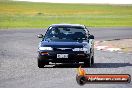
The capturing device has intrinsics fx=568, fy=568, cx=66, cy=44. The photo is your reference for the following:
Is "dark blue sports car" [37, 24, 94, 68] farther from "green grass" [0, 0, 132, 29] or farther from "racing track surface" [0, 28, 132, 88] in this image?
"green grass" [0, 0, 132, 29]

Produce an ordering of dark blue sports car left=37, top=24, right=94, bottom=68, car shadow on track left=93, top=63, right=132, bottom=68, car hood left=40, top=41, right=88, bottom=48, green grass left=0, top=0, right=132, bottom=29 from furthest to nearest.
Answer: green grass left=0, top=0, right=132, bottom=29 → car shadow on track left=93, top=63, right=132, bottom=68 → car hood left=40, top=41, right=88, bottom=48 → dark blue sports car left=37, top=24, right=94, bottom=68

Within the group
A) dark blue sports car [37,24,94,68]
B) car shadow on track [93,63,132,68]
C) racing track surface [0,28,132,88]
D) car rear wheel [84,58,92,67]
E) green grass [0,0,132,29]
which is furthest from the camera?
green grass [0,0,132,29]

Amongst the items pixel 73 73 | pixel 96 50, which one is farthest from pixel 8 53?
pixel 73 73

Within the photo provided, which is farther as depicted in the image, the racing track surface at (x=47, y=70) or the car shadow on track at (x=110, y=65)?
the car shadow on track at (x=110, y=65)

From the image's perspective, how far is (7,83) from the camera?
1479 cm

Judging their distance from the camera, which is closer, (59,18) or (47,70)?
(47,70)

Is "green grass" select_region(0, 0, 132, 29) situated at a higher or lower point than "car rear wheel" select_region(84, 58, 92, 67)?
lower

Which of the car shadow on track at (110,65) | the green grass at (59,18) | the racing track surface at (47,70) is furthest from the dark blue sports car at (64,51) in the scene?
the green grass at (59,18)

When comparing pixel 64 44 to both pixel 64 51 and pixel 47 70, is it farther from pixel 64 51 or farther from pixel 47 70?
pixel 47 70

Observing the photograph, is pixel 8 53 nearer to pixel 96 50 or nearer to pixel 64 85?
pixel 96 50

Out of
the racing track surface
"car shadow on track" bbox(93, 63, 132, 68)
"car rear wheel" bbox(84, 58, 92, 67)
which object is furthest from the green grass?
"car rear wheel" bbox(84, 58, 92, 67)

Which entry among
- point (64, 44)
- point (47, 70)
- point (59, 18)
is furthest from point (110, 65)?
point (59, 18)

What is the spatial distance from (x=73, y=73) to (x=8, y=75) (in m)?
2.01

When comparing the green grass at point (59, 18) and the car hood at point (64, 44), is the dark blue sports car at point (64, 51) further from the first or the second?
the green grass at point (59, 18)
